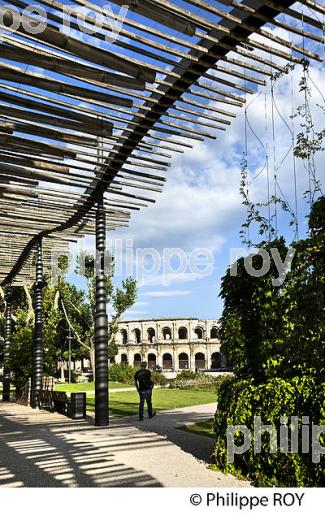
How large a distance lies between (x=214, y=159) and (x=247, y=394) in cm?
401

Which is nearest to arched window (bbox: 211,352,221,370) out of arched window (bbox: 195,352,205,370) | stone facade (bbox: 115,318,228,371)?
stone facade (bbox: 115,318,228,371)

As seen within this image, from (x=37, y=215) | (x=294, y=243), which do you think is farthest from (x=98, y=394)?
(x=294, y=243)

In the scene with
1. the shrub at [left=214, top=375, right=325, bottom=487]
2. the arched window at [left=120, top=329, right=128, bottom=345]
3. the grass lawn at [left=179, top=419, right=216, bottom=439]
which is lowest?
the grass lawn at [left=179, top=419, right=216, bottom=439]

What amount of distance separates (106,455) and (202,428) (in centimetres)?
338

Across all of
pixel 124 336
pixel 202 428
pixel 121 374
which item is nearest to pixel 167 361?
pixel 124 336

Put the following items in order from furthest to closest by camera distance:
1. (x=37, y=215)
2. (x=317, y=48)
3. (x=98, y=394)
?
1. (x=37, y=215)
2. (x=98, y=394)
3. (x=317, y=48)

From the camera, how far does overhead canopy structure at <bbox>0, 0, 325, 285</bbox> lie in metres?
4.67

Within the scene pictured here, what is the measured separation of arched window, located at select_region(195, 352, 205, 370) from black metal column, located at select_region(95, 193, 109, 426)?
59.2 meters

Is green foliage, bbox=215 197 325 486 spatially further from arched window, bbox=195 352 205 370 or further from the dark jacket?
arched window, bbox=195 352 205 370

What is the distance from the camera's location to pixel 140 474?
557 centimetres

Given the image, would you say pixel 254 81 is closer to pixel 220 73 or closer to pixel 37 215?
pixel 220 73

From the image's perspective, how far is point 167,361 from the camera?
231 feet

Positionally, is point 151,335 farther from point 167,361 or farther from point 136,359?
point 167,361

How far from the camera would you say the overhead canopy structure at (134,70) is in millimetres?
4668
